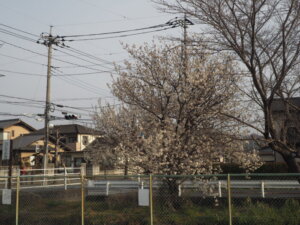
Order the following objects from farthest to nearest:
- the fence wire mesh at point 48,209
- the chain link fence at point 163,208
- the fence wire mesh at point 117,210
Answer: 1. the fence wire mesh at point 48,209
2. the fence wire mesh at point 117,210
3. the chain link fence at point 163,208

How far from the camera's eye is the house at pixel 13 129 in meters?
48.9

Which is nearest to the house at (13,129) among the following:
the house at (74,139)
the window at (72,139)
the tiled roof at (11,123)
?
the tiled roof at (11,123)

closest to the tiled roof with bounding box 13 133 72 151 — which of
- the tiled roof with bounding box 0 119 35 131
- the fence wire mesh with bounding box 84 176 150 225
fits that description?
the tiled roof with bounding box 0 119 35 131

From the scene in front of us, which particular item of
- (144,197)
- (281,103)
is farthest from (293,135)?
(144,197)

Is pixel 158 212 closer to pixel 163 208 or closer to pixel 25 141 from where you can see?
pixel 163 208

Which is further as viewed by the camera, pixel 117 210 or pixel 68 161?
pixel 68 161

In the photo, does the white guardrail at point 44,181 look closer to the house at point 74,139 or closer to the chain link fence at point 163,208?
the chain link fence at point 163,208

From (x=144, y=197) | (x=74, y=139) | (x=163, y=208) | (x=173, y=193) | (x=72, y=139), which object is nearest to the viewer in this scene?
(x=144, y=197)

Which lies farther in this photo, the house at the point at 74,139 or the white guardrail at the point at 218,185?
the house at the point at 74,139

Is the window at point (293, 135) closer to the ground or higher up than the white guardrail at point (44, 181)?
higher up

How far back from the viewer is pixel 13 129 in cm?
5125

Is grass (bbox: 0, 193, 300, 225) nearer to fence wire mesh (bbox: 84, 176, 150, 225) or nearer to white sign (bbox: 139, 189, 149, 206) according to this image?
fence wire mesh (bbox: 84, 176, 150, 225)

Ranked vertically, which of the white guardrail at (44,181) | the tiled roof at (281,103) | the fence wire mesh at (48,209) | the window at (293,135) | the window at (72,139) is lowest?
the fence wire mesh at (48,209)

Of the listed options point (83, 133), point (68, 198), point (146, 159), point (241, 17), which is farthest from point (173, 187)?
point (83, 133)
